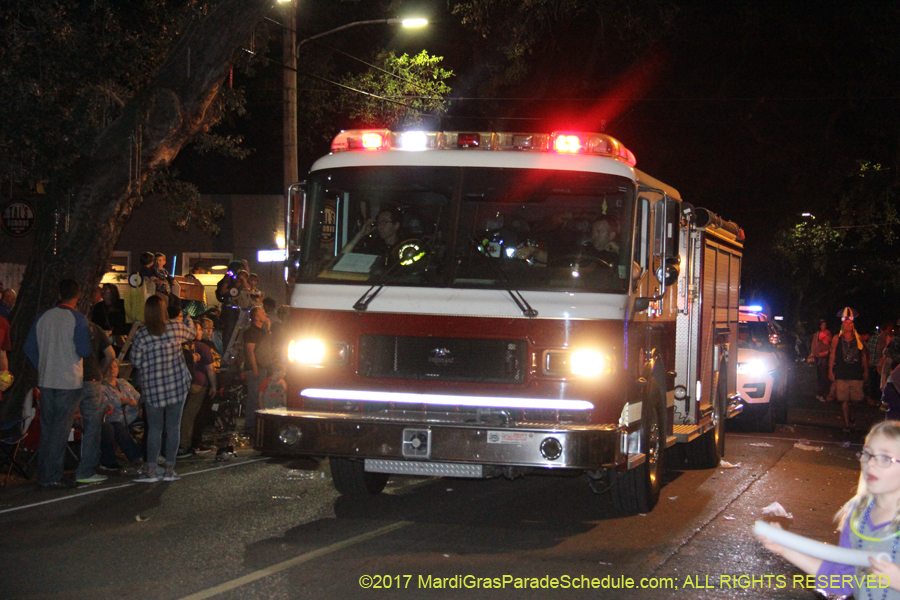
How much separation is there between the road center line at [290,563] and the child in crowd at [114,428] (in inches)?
159

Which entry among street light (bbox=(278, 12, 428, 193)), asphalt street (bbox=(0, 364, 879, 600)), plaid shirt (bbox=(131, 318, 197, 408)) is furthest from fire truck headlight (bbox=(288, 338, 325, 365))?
street light (bbox=(278, 12, 428, 193))

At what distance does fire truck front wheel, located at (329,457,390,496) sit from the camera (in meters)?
8.91

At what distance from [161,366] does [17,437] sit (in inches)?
61.7

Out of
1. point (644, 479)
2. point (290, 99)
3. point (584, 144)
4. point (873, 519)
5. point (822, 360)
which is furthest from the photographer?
point (822, 360)

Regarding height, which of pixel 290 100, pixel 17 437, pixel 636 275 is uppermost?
pixel 290 100

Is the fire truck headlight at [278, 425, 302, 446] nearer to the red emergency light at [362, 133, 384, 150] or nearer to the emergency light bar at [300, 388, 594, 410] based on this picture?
the emergency light bar at [300, 388, 594, 410]

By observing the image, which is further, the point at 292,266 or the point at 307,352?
the point at 292,266

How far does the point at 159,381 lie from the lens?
10008mm

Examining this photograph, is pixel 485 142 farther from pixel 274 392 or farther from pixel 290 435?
pixel 274 392

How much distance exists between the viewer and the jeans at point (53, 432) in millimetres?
9680

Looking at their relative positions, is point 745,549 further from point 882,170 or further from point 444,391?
point 882,170

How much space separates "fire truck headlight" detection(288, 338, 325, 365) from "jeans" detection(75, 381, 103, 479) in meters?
3.17

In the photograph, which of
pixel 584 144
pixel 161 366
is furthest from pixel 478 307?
pixel 161 366

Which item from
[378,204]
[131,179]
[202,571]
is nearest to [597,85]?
[131,179]
